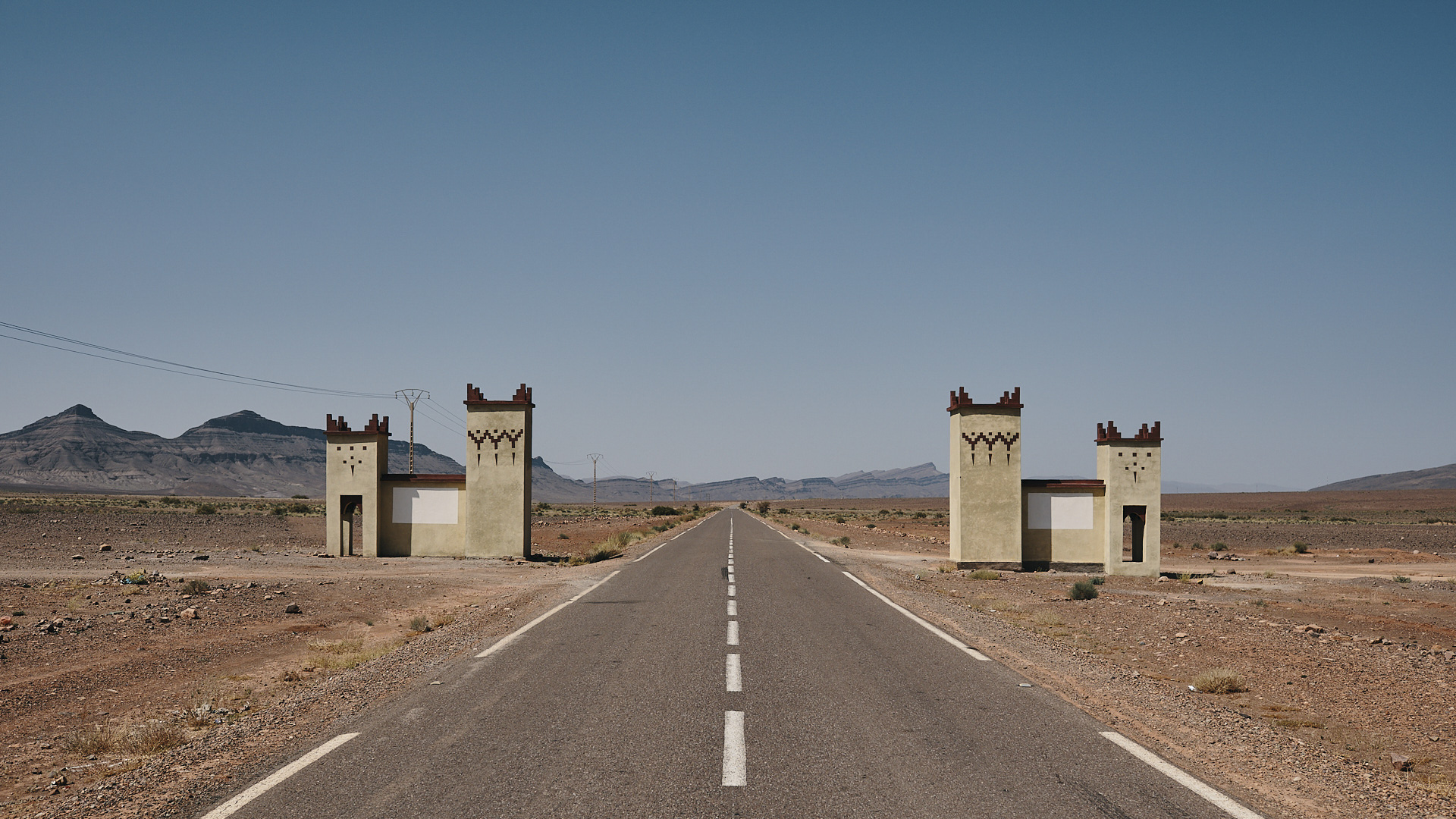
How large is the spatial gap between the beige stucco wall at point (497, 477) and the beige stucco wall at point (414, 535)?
82cm

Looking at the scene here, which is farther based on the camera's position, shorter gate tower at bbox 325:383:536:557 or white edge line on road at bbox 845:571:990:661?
shorter gate tower at bbox 325:383:536:557

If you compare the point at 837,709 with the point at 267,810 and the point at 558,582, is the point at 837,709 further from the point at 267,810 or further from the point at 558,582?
the point at 558,582

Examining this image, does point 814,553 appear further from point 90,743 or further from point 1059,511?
point 90,743

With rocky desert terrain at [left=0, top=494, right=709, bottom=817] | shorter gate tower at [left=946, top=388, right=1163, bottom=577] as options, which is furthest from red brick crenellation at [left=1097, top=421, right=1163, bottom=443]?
rocky desert terrain at [left=0, top=494, right=709, bottom=817]

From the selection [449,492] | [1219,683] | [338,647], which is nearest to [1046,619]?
[1219,683]

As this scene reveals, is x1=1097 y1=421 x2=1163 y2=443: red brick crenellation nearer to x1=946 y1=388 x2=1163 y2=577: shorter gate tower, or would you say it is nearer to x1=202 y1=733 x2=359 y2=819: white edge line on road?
x1=946 y1=388 x2=1163 y2=577: shorter gate tower

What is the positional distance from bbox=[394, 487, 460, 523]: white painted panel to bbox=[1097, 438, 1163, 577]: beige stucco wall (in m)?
24.1

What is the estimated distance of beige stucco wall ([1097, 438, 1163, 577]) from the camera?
93.8ft

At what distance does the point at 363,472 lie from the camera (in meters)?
32.6

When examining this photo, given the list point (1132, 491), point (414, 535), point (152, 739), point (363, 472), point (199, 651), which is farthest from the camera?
point (414, 535)

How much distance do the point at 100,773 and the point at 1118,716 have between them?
964cm

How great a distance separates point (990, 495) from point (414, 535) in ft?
72.0

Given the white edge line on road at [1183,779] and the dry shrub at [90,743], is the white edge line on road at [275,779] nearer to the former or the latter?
the dry shrub at [90,743]

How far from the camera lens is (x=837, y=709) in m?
8.55
